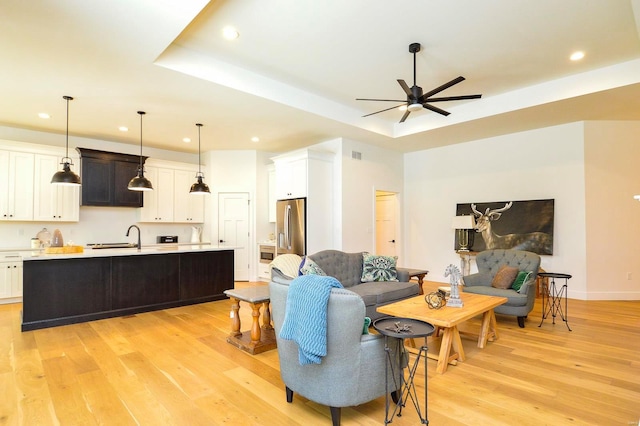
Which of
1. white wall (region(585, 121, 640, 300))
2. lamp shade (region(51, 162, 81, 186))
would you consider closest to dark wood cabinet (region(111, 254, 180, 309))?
lamp shade (region(51, 162, 81, 186))

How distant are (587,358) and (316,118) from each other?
4467 mm

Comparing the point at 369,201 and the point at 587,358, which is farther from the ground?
the point at 369,201

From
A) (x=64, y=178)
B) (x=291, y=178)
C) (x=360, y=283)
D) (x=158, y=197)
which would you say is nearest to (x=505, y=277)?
(x=360, y=283)

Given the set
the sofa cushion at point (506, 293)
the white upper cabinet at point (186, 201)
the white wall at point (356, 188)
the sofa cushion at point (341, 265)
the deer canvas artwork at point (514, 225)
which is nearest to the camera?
the sofa cushion at point (506, 293)

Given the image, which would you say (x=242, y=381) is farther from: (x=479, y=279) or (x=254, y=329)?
(x=479, y=279)

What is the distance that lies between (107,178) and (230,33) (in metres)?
4.60

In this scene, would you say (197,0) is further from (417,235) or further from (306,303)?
(417,235)

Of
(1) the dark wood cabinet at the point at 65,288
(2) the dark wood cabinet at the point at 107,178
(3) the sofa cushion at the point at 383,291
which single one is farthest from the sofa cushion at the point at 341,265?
(2) the dark wood cabinet at the point at 107,178

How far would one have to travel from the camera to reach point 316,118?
548 cm

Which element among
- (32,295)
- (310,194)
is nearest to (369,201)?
(310,194)

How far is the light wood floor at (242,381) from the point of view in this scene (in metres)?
2.31

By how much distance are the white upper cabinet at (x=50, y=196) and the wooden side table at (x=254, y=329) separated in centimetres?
447

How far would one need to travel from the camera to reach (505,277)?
453 centimetres

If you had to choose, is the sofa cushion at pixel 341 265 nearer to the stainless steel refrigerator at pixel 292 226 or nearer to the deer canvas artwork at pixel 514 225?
the stainless steel refrigerator at pixel 292 226
